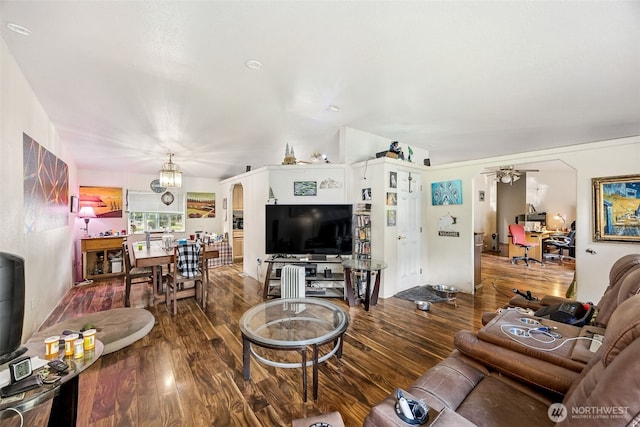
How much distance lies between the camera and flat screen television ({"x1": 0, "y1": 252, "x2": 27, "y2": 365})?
1201mm

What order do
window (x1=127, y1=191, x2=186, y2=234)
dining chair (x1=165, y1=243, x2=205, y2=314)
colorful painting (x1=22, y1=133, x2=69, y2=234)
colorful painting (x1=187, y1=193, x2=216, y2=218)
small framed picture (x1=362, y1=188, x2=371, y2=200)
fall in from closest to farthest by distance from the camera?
colorful painting (x1=22, y1=133, x2=69, y2=234)
dining chair (x1=165, y1=243, x2=205, y2=314)
small framed picture (x1=362, y1=188, x2=371, y2=200)
window (x1=127, y1=191, x2=186, y2=234)
colorful painting (x1=187, y1=193, x2=216, y2=218)

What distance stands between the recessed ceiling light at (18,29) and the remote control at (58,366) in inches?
89.3

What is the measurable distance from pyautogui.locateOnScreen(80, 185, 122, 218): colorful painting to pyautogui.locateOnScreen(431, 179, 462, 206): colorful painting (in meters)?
7.48

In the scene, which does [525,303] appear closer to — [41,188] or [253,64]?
[253,64]

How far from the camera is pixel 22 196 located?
2328 millimetres

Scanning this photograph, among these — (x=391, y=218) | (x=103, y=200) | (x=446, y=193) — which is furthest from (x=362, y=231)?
(x=103, y=200)

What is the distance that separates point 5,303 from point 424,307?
3832 millimetres

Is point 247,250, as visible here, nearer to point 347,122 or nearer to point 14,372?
point 347,122

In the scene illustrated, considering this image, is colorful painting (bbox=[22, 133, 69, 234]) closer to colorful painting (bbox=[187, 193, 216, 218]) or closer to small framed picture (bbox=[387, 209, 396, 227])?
colorful painting (bbox=[187, 193, 216, 218])

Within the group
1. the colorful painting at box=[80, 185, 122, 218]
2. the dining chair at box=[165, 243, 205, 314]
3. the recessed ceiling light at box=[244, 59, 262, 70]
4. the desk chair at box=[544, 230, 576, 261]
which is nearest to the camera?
the recessed ceiling light at box=[244, 59, 262, 70]

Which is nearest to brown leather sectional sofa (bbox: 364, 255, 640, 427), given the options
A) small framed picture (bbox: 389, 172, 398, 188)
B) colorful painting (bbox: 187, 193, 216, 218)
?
small framed picture (bbox: 389, 172, 398, 188)

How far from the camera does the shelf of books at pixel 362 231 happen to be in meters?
4.11

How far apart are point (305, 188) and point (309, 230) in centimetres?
75

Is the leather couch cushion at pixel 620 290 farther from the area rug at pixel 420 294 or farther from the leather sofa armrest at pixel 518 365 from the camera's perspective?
the area rug at pixel 420 294
